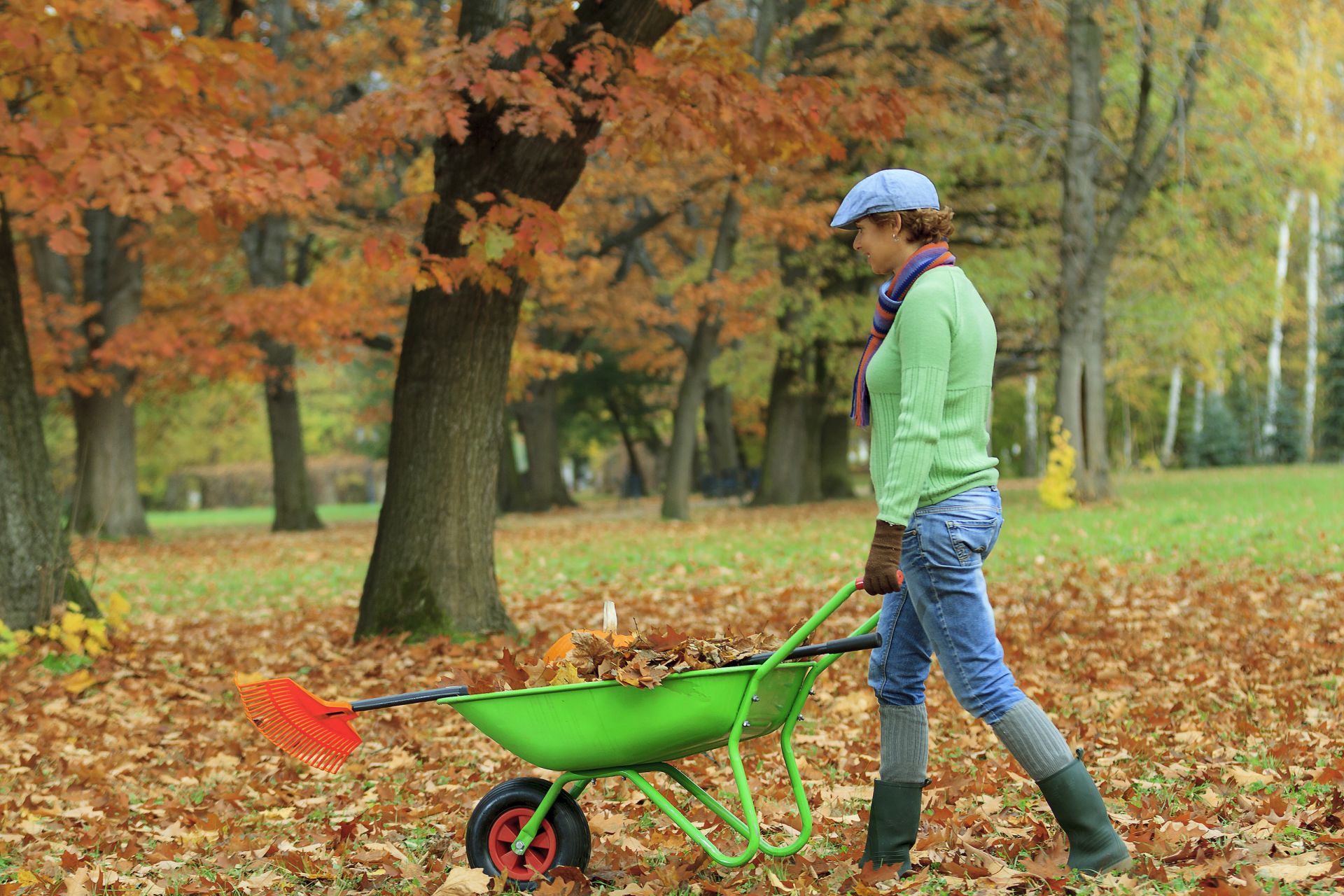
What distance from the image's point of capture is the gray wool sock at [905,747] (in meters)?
3.41

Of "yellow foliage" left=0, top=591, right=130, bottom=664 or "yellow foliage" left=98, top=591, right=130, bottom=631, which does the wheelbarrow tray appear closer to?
"yellow foliage" left=0, top=591, right=130, bottom=664

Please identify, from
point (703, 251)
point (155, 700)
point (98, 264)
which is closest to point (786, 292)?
point (703, 251)

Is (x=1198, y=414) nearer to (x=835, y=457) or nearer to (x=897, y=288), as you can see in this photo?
(x=835, y=457)

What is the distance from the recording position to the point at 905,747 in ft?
11.2

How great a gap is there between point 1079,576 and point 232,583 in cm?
844

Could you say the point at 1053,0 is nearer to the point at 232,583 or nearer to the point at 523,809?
the point at 232,583

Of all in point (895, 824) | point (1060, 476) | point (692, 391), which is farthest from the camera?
point (692, 391)

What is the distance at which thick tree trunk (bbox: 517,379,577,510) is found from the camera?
28.3m

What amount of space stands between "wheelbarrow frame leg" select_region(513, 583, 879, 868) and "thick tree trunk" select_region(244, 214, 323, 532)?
17429mm

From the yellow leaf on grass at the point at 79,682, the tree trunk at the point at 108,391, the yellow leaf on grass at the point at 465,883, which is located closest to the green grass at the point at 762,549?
the tree trunk at the point at 108,391

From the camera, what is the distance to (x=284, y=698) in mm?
3379

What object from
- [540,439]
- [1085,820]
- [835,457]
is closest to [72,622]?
[1085,820]

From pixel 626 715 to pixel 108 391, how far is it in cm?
1742

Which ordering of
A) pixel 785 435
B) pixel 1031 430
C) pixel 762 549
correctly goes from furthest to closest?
pixel 1031 430 < pixel 785 435 < pixel 762 549
